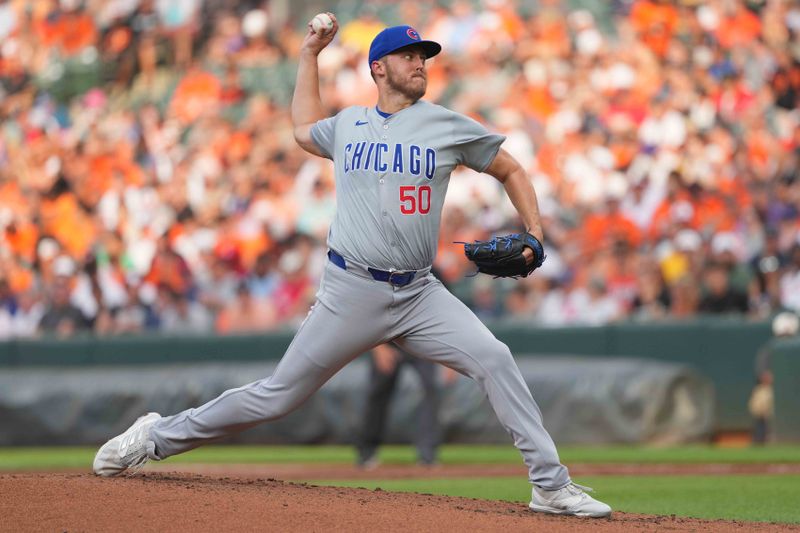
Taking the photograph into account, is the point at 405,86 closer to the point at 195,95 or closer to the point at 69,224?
the point at 69,224

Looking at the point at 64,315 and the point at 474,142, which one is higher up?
the point at 474,142

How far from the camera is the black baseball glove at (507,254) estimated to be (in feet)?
20.1

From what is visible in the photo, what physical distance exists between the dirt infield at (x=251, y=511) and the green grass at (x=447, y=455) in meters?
5.64

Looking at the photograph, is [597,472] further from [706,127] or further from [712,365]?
[706,127]

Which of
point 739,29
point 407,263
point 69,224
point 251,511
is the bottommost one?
point 251,511

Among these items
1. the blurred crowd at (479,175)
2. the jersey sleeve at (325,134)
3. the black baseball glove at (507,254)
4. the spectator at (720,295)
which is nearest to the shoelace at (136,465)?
the jersey sleeve at (325,134)

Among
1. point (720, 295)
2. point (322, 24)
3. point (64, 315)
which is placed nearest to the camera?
point (322, 24)

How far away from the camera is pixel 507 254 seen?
6109 mm

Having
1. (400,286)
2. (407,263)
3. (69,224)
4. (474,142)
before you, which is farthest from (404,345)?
(69,224)

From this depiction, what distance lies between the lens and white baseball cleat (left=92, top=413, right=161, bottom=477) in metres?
6.62

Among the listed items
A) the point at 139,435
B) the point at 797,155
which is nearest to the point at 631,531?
the point at 139,435

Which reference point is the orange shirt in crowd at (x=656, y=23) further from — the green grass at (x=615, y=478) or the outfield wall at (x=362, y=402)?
the green grass at (x=615, y=478)

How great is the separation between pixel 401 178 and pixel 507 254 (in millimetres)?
584

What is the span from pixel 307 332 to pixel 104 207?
46.0 ft
